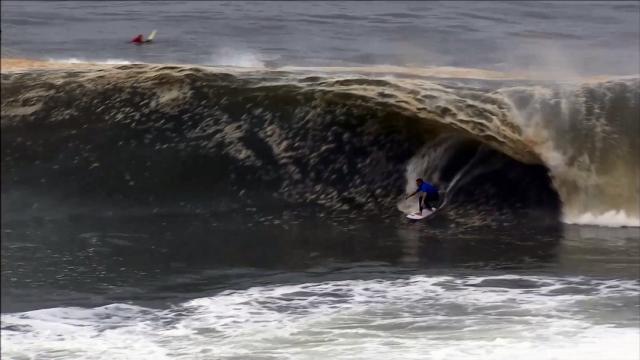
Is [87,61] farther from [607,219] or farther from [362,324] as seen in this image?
[362,324]

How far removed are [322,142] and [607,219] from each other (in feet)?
12.9

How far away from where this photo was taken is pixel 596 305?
414 inches

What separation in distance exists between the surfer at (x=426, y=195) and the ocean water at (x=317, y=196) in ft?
0.79

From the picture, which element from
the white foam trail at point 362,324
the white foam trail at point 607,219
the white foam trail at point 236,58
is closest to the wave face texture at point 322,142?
the white foam trail at point 607,219

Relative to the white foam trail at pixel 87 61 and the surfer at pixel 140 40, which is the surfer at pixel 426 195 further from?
the surfer at pixel 140 40

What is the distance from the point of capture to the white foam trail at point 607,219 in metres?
14.7

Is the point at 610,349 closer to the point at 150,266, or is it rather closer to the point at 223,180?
the point at 150,266

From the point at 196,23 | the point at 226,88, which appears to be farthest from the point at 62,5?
the point at 226,88

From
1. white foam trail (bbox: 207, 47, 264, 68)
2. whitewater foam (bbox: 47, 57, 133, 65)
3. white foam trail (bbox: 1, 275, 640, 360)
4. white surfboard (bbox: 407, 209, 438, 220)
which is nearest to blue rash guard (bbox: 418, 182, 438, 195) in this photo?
white surfboard (bbox: 407, 209, 438, 220)

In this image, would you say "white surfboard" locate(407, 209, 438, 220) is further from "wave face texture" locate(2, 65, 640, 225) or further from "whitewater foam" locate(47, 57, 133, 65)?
"whitewater foam" locate(47, 57, 133, 65)

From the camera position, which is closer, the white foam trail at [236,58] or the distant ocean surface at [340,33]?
the white foam trail at [236,58]

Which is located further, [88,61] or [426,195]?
[88,61]

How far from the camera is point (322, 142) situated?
15859mm

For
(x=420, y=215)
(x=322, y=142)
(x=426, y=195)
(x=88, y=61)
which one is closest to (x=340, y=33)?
(x=88, y=61)
